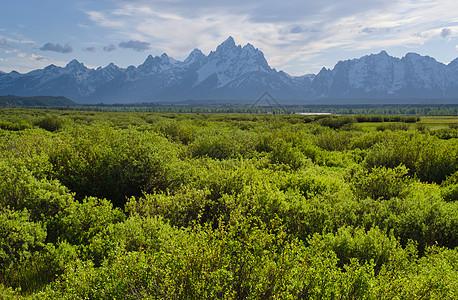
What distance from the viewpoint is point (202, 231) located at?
22.0 ft

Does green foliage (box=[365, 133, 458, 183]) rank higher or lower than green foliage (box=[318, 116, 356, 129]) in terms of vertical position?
lower

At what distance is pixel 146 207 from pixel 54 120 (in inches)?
1870

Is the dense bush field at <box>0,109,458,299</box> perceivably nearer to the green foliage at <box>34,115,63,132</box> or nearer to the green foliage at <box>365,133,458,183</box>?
the green foliage at <box>365,133,458,183</box>

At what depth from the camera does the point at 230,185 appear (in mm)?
12742

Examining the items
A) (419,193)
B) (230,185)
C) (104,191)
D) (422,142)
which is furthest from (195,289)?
(422,142)

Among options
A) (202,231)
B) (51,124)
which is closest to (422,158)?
(202,231)

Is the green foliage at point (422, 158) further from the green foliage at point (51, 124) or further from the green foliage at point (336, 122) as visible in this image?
the green foliage at point (51, 124)

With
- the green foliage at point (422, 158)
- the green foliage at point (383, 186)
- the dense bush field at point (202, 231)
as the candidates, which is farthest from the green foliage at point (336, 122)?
the green foliage at point (383, 186)

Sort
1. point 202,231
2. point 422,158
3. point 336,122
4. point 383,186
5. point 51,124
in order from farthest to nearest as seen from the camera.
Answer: point 336,122 < point 51,124 < point 422,158 < point 383,186 < point 202,231

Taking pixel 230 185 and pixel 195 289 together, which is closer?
pixel 195 289

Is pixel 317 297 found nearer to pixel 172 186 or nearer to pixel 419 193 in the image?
pixel 172 186

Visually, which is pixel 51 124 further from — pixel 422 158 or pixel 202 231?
pixel 422 158

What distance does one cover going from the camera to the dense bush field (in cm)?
575

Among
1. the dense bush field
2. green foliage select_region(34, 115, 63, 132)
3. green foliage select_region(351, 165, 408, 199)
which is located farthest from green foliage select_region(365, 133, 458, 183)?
green foliage select_region(34, 115, 63, 132)
